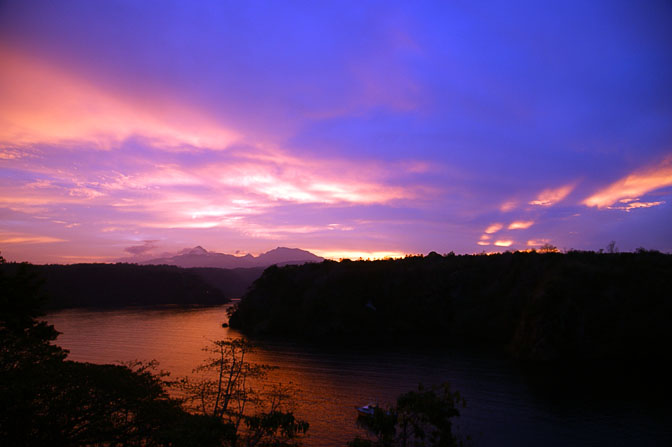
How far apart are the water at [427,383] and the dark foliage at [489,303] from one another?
16582 mm

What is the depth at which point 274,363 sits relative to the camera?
72.3 m

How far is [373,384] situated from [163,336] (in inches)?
2658

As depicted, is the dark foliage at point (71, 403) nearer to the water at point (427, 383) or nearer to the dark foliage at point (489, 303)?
the water at point (427, 383)

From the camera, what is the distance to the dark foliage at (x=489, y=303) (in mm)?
76125

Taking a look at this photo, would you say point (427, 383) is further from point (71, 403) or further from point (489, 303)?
point (489, 303)

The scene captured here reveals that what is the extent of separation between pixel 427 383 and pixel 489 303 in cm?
5777

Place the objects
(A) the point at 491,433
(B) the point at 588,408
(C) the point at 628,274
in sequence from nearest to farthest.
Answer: (A) the point at 491,433 → (B) the point at 588,408 → (C) the point at 628,274

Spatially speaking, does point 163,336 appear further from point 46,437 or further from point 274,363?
point 46,437

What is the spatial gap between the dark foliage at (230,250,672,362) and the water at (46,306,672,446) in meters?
16.6

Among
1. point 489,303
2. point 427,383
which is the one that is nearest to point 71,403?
point 427,383

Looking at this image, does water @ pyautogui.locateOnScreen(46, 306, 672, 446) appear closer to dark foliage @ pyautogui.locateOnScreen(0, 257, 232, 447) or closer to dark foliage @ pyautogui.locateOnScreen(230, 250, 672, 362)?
dark foliage @ pyautogui.locateOnScreen(230, 250, 672, 362)

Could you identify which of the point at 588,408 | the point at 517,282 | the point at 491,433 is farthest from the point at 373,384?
the point at 517,282

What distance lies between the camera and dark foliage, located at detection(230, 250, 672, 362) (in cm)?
7612

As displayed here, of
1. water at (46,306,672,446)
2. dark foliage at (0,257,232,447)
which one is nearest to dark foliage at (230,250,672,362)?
water at (46,306,672,446)
